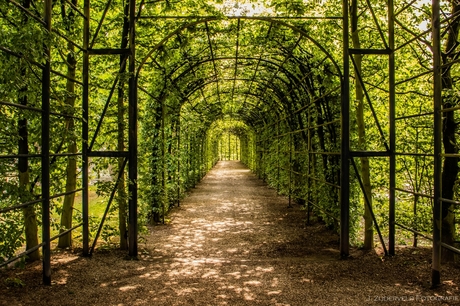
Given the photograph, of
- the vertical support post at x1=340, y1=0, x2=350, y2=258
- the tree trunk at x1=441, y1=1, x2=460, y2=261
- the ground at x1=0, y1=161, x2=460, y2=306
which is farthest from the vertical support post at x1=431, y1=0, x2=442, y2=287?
the vertical support post at x1=340, y1=0, x2=350, y2=258

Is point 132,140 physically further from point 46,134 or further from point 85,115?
point 46,134

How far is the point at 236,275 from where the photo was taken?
4523mm

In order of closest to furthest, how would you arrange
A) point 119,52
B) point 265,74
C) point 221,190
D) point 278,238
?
point 119,52
point 278,238
point 265,74
point 221,190

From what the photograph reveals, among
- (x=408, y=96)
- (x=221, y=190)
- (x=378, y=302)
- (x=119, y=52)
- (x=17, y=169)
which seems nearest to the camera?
(x=378, y=302)

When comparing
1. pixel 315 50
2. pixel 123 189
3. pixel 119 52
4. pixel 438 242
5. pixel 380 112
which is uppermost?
pixel 315 50

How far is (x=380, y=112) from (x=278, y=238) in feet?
10.1

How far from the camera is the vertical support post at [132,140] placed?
5.07 metres

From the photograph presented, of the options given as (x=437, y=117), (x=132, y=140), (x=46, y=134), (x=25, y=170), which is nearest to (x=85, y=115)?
(x=132, y=140)

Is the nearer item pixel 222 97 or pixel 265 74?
pixel 265 74

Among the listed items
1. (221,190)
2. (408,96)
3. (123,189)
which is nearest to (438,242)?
(408,96)

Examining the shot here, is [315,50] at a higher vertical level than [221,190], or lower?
higher

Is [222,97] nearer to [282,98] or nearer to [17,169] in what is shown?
[282,98]

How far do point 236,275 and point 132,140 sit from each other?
7.61ft

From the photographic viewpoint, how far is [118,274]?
14.7 feet
